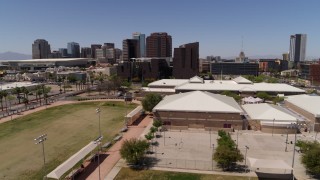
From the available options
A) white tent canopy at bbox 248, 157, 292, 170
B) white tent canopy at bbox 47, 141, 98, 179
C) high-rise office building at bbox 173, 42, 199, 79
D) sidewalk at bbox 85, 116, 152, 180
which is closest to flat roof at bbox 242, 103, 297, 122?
white tent canopy at bbox 248, 157, 292, 170

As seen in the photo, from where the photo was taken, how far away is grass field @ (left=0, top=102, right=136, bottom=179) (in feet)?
138

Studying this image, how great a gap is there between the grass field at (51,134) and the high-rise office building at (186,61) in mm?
82143

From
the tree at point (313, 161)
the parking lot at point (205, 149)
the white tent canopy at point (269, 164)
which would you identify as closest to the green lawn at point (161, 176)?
the white tent canopy at point (269, 164)

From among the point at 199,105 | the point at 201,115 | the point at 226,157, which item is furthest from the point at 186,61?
the point at 226,157

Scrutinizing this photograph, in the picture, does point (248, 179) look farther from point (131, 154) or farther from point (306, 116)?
point (306, 116)

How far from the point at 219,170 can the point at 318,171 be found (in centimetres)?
1365

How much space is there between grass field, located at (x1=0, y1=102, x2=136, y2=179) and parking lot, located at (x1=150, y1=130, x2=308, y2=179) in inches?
569

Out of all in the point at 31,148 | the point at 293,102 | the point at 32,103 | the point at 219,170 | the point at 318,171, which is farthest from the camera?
the point at 32,103

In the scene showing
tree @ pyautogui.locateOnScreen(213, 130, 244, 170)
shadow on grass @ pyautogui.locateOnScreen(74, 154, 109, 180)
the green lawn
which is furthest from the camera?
tree @ pyautogui.locateOnScreen(213, 130, 244, 170)

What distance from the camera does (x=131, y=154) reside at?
41.1 metres

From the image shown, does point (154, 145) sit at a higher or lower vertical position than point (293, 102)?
lower

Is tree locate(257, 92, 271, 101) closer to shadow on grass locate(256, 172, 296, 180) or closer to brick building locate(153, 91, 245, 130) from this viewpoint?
brick building locate(153, 91, 245, 130)

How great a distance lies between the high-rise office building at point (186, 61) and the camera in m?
166

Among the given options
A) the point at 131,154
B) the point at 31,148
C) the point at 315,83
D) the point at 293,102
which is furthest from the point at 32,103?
the point at 315,83
